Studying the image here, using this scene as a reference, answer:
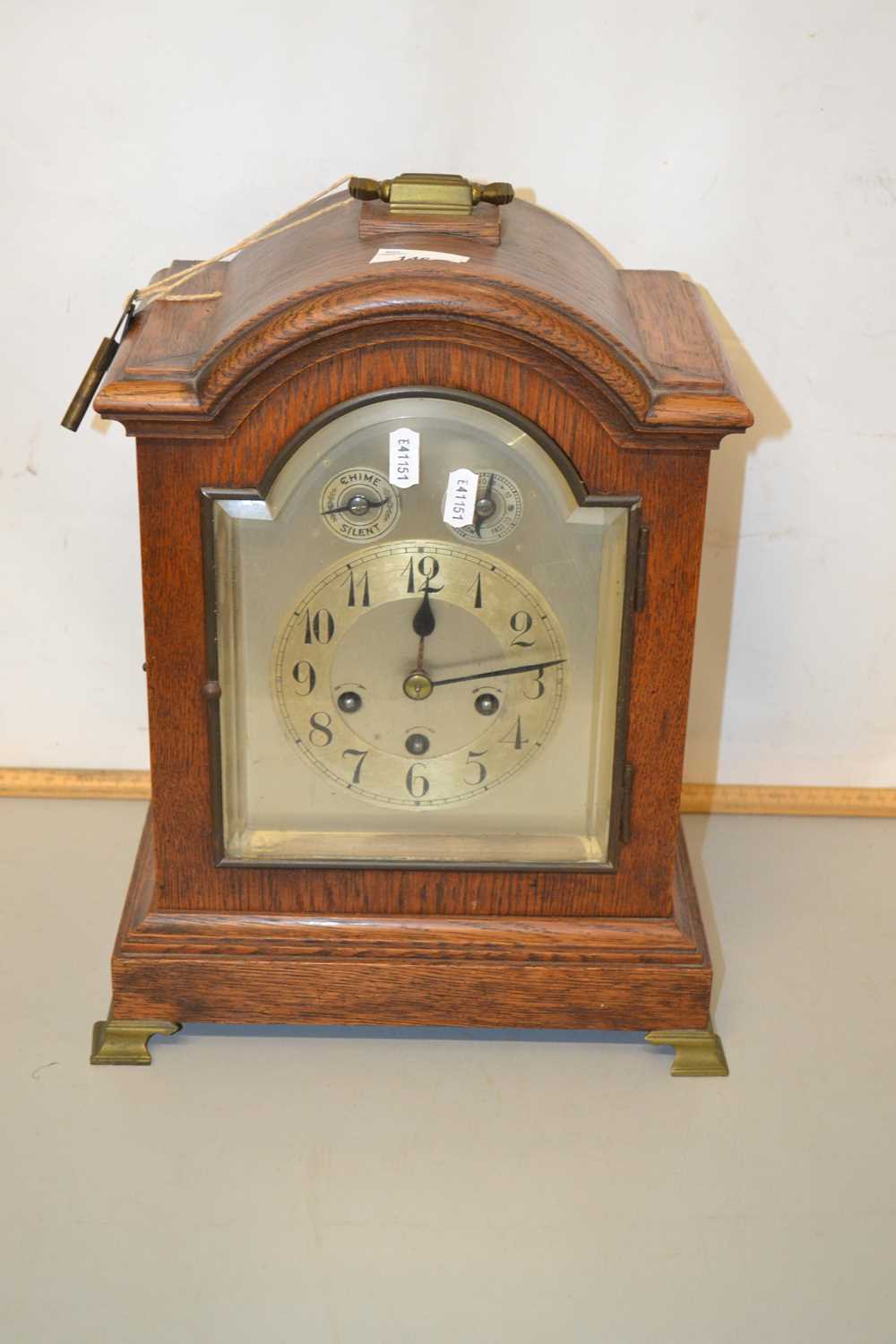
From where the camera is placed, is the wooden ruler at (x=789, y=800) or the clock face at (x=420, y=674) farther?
the wooden ruler at (x=789, y=800)

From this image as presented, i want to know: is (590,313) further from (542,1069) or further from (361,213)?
(542,1069)

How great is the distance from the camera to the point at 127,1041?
1880 mm

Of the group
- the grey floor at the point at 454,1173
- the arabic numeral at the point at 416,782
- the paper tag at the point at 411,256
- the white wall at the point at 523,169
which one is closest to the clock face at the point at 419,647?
the arabic numeral at the point at 416,782

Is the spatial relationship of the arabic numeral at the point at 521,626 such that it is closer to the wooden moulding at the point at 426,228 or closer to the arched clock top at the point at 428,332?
the arched clock top at the point at 428,332

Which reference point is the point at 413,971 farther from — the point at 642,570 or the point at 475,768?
the point at 642,570

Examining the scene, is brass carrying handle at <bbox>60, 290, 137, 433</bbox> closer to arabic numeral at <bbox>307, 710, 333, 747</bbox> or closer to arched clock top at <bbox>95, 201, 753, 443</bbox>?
arched clock top at <bbox>95, 201, 753, 443</bbox>

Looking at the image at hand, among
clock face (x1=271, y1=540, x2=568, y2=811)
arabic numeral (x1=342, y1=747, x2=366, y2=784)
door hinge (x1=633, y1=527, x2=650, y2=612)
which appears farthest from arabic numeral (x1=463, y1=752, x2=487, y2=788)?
door hinge (x1=633, y1=527, x2=650, y2=612)

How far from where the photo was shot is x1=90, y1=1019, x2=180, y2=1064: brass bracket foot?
188 cm

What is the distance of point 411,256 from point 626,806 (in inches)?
23.2

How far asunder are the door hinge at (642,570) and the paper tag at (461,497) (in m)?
0.16

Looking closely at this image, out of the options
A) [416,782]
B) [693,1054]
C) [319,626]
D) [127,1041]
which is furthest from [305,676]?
[693,1054]

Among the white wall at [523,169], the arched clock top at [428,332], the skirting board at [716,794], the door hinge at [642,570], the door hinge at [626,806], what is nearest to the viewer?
the arched clock top at [428,332]

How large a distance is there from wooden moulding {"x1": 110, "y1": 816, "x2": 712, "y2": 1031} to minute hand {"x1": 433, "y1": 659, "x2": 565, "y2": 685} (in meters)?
0.26

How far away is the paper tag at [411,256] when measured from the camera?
1.62 metres
